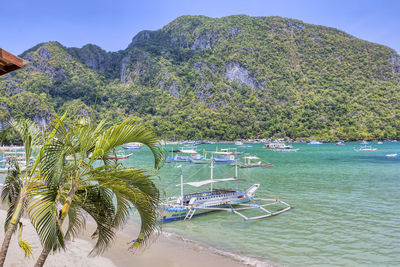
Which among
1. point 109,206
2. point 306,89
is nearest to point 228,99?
point 306,89

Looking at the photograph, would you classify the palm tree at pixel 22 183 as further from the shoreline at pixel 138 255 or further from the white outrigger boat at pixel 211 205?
the white outrigger boat at pixel 211 205

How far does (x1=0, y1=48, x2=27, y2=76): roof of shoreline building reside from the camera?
10.5ft

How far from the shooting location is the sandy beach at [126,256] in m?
9.02

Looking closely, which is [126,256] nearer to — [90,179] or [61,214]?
[61,214]

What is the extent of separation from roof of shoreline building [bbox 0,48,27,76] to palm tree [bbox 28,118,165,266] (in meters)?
0.90

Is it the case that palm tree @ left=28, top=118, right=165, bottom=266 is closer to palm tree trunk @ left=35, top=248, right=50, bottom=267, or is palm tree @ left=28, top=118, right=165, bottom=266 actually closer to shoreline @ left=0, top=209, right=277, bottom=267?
palm tree trunk @ left=35, top=248, right=50, bottom=267

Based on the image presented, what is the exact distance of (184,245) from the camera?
12.6m

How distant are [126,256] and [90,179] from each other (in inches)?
305

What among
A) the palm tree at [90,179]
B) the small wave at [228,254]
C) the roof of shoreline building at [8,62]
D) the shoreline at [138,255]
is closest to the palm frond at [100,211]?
the palm tree at [90,179]

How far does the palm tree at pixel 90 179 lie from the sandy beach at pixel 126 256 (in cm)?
510

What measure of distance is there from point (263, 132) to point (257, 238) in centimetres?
16441

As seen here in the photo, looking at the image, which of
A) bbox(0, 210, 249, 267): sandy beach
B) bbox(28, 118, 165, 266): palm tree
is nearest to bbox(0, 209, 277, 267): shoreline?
bbox(0, 210, 249, 267): sandy beach

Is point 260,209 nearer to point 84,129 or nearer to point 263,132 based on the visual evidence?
point 84,129

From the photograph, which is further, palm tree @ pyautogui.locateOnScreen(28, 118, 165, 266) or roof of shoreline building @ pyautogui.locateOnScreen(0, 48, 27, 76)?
palm tree @ pyautogui.locateOnScreen(28, 118, 165, 266)
